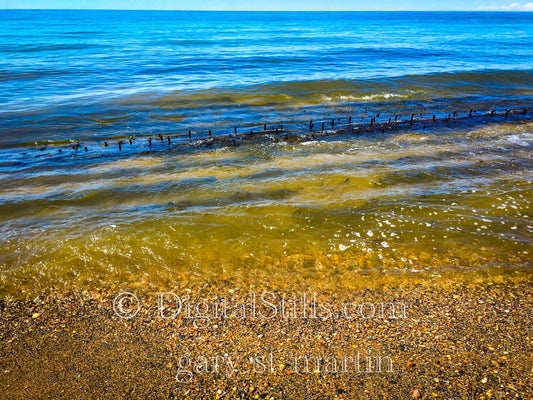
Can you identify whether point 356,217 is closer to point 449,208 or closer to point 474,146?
point 449,208

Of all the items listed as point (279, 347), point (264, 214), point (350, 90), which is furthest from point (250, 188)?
point (350, 90)

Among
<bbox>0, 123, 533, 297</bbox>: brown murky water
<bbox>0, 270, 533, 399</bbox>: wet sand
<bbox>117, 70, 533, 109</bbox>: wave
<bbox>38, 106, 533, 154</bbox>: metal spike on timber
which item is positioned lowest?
<bbox>0, 270, 533, 399</bbox>: wet sand

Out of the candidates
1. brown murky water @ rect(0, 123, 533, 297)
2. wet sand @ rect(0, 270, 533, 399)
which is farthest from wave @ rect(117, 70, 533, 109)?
wet sand @ rect(0, 270, 533, 399)

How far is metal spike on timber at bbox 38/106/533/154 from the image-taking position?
18.3m

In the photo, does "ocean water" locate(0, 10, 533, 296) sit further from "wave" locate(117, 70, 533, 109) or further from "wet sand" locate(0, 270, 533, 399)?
"wet sand" locate(0, 270, 533, 399)

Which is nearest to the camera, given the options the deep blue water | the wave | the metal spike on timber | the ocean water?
the ocean water

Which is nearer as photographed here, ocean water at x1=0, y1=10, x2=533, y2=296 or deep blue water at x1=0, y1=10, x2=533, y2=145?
ocean water at x1=0, y1=10, x2=533, y2=296

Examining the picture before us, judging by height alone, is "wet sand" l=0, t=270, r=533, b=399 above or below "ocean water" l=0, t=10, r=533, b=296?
below

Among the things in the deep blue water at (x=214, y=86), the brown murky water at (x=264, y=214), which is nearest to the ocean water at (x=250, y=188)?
the brown murky water at (x=264, y=214)

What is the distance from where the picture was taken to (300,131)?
20.3 metres

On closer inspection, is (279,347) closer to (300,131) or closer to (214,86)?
(300,131)

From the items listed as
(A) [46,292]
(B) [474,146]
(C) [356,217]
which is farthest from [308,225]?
(B) [474,146]

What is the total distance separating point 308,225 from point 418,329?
486 centimetres

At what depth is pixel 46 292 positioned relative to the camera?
837 centimetres
